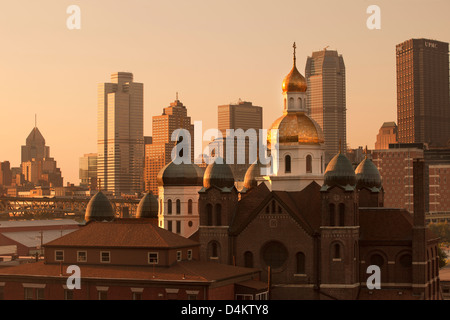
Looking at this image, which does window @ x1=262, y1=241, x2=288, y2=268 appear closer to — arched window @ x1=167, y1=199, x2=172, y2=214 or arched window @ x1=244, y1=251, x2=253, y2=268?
arched window @ x1=244, y1=251, x2=253, y2=268

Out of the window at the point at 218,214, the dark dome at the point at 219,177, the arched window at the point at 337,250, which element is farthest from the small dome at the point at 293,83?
the arched window at the point at 337,250

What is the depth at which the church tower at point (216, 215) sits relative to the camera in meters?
95.1

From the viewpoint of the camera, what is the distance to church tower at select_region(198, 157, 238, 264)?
9512cm

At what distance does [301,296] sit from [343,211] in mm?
9214

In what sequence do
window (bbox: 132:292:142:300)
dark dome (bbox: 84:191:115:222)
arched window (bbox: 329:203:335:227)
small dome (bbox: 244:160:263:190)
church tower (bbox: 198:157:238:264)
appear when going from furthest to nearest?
1. small dome (bbox: 244:160:263:190)
2. dark dome (bbox: 84:191:115:222)
3. church tower (bbox: 198:157:238:264)
4. arched window (bbox: 329:203:335:227)
5. window (bbox: 132:292:142:300)

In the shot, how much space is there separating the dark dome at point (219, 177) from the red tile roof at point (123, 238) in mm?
6251

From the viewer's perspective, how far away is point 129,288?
8525cm

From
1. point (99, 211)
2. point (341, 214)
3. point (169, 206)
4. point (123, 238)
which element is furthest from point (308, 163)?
point (99, 211)

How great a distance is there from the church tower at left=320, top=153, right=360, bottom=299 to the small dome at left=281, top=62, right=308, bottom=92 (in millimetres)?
14902

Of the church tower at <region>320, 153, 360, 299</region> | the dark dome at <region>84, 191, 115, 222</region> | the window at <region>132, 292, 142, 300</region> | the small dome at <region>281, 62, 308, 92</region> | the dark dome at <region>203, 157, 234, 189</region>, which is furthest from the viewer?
the dark dome at <region>84, 191, 115, 222</region>

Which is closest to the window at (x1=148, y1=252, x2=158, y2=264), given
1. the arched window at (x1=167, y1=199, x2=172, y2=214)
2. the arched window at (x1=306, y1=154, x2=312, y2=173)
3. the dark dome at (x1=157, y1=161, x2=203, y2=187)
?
the arched window at (x1=306, y1=154, x2=312, y2=173)

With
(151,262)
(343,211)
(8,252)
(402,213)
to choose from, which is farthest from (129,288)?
(8,252)

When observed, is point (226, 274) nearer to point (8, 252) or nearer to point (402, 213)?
point (402, 213)

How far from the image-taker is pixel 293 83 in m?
103
